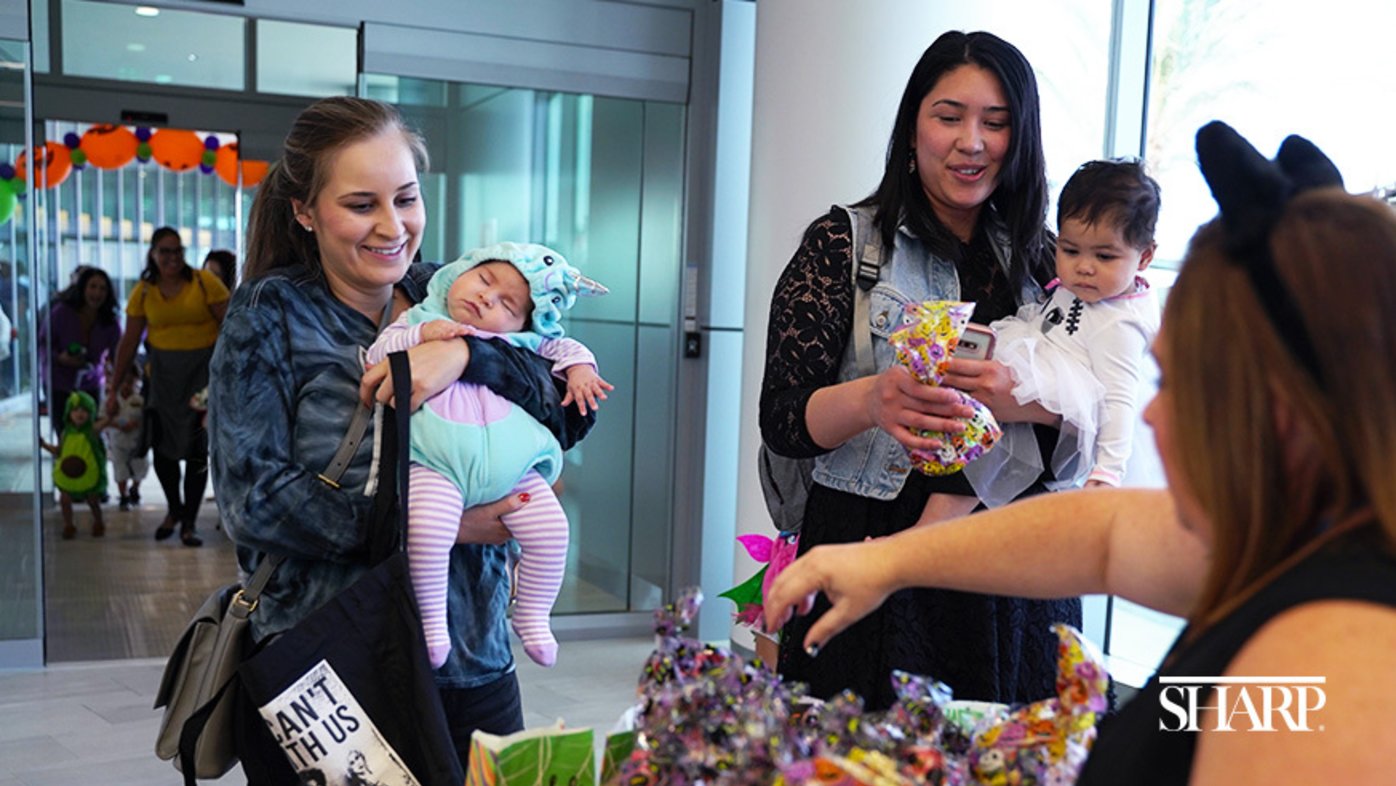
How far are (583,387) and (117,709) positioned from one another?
11.4 ft

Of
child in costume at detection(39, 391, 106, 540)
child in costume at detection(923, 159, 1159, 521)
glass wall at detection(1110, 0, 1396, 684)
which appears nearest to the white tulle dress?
child in costume at detection(923, 159, 1159, 521)

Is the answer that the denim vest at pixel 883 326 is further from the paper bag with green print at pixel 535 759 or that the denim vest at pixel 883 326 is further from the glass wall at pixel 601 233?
the glass wall at pixel 601 233

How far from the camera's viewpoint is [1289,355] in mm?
820

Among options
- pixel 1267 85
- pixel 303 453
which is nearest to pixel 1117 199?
pixel 303 453

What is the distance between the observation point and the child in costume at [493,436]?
201 cm

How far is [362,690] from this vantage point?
5.58 feet

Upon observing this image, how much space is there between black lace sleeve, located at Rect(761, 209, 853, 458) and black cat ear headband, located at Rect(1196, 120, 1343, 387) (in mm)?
1017

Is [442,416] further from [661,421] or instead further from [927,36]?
[661,421]

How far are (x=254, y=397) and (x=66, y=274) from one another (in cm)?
1295

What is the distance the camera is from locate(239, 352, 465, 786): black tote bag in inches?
64.8

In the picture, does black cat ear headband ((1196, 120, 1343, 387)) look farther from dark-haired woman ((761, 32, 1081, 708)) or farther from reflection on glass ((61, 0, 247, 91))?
reflection on glass ((61, 0, 247, 91))

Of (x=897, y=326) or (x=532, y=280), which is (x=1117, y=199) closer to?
(x=897, y=326)

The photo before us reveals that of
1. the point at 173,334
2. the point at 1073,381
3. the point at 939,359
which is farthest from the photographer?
the point at 173,334

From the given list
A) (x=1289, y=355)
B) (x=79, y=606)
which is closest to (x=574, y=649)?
(x=79, y=606)
